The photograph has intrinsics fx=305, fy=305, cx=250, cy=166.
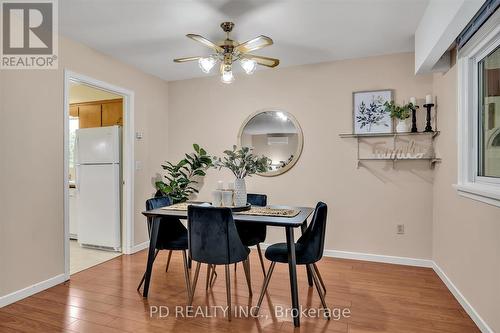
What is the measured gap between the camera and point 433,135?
10.9ft

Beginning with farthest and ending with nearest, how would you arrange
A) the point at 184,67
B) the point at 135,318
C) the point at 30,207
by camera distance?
the point at 184,67 < the point at 30,207 < the point at 135,318

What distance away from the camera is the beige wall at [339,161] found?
136 inches

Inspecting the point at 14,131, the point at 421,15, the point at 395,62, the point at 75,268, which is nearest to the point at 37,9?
the point at 14,131

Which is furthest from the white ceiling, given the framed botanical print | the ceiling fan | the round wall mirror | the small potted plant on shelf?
the round wall mirror

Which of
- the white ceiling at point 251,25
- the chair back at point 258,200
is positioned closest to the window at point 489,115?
the white ceiling at point 251,25

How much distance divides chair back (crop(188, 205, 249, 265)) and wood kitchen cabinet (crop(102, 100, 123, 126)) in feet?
9.87

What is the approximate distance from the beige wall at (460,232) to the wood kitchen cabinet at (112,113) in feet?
13.7

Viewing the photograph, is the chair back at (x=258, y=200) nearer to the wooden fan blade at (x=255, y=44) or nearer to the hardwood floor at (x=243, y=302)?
the hardwood floor at (x=243, y=302)

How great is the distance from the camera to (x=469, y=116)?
243cm

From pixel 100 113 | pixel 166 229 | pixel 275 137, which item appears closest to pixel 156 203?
pixel 166 229

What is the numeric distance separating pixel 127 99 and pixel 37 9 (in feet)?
4.91

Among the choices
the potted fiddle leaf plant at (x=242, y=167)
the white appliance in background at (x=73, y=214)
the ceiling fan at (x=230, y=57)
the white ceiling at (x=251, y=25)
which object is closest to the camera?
the white ceiling at (x=251, y=25)

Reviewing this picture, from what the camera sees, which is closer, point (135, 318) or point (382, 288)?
point (135, 318)

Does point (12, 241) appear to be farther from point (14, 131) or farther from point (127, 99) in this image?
point (127, 99)
